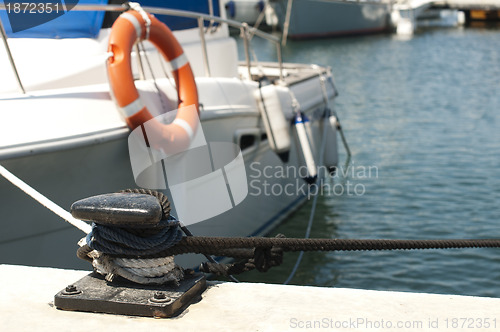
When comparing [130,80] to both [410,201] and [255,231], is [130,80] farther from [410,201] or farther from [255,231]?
[410,201]

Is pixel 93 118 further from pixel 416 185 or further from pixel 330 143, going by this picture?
pixel 416 185

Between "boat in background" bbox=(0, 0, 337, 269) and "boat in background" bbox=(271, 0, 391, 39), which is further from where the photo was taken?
"boat in background" bbox=(271, 0, 391, 39)

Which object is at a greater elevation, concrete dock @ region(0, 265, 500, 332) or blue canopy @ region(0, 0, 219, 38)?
blue canopy @ region(0, 0, 219, 38)

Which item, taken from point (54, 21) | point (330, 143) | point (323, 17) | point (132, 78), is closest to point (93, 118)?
point (132, 78)

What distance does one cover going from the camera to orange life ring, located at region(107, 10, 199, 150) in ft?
14.3

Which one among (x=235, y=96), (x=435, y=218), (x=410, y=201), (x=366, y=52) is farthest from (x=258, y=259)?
(x=366, y=52)

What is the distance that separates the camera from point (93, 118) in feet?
14.3

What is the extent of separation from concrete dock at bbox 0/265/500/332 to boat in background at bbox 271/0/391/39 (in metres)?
35.3

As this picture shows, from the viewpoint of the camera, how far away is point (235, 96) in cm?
560

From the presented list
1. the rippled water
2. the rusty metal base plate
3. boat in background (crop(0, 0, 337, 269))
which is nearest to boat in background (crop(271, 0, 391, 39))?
the rippled water

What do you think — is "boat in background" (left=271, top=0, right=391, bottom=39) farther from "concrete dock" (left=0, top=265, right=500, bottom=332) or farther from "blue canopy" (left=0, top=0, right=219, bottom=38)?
"concrete dock" (left=0, top=265, right=500, bottom=332)

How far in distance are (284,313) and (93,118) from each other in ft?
9.22

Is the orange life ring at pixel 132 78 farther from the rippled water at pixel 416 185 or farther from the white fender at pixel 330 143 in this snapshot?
the white fender at pixel 330 143

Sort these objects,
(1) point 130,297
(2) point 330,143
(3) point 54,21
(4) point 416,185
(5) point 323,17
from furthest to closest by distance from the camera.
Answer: (5) point 323,17 → (4) point 416,185 → (2) point 330,143 → (3) point 54,21 → (1) point 130,297
